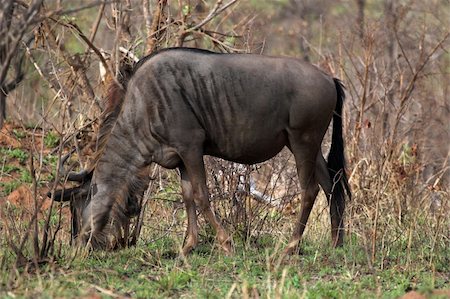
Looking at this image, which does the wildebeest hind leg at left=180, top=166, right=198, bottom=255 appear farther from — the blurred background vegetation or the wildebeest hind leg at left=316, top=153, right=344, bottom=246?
the wildebeest hind leg at left=316, top=153, right=344, bottom=246

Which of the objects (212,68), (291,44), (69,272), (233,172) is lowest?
(69,272)

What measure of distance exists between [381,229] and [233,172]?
1514 mm

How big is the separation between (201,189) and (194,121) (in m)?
0.58

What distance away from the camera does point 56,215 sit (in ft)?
36.9

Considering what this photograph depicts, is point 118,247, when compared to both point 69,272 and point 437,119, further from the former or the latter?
point 437,119

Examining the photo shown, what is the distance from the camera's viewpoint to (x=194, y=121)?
7918 millimetres

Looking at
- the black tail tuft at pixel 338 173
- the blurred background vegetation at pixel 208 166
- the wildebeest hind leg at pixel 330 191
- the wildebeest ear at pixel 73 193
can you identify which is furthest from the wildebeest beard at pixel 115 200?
the black tail tuft at pixel 338 173

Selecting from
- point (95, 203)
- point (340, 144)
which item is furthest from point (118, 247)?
point (340, 144)

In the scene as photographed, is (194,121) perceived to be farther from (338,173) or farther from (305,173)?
(338,173)

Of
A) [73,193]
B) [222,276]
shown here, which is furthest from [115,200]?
[222,276]

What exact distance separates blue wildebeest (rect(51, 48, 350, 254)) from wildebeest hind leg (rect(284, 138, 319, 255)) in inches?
0.5

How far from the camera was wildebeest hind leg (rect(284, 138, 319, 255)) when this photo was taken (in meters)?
8.18

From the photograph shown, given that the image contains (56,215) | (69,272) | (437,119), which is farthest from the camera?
(437,119)

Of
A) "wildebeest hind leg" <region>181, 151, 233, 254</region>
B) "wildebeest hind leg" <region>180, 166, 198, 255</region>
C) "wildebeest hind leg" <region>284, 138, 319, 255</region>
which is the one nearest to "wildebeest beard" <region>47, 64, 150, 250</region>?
"wildebeest hind leg" <region>180, 166, 198, 255</region>
